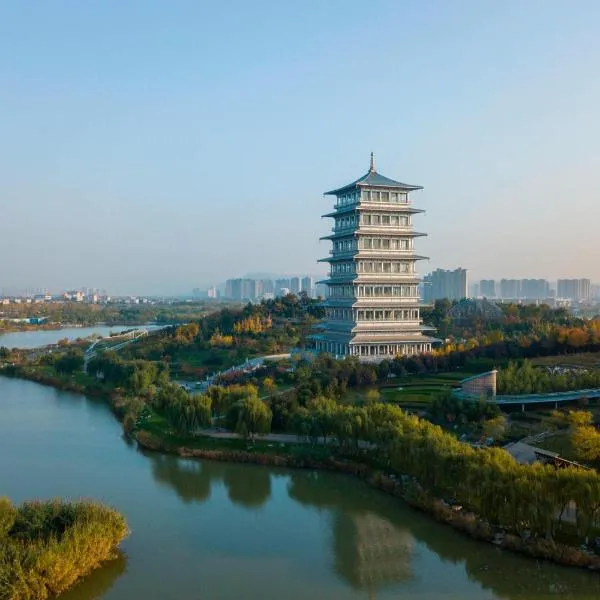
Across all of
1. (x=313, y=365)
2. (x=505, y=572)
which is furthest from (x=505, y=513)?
(x=313, y=365)

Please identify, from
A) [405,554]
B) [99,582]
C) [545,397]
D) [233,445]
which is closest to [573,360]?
[545,397]

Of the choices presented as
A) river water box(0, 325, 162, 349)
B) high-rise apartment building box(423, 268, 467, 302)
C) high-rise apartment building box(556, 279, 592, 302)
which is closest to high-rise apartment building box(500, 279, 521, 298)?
high-rise apartment building box(556, 279, 592, 302)

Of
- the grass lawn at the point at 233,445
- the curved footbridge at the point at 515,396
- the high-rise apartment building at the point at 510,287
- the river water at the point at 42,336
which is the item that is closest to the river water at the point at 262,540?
the grass lawn at the point at 233,445

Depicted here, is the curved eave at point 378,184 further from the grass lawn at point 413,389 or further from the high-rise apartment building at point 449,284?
→ the high-rise apartment building at point 449,284

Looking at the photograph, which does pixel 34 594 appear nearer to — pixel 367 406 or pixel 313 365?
pixel 367 406

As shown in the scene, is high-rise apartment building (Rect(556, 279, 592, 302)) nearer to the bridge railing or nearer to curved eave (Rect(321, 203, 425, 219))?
curved eave (Rect(321, 203, 425, 219))

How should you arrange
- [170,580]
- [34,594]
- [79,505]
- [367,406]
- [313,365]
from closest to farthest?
[34,594], [170,580], [79,505], [367,406], [313,365]

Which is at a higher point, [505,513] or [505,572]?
[505,513]
